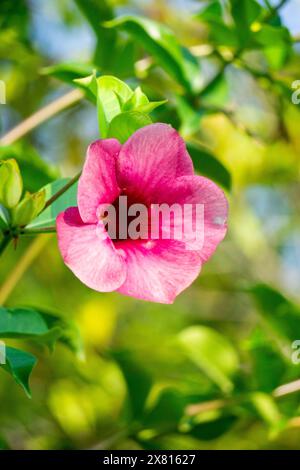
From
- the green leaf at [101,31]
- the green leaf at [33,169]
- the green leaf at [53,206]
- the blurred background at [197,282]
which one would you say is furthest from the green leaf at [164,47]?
the green leaf at [53,206]

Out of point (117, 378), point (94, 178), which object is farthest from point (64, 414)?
point (94, 178)

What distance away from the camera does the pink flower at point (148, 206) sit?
26.0 inches

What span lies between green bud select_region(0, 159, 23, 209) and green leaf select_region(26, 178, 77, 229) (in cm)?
4

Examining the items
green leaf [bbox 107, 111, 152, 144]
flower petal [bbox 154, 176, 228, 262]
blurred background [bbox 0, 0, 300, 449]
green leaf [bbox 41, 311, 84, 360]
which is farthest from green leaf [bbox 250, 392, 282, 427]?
green leaf [bbox 107, 111, 152, 144]

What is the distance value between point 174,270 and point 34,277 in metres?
1.35

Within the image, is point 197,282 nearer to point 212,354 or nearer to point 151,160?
point 212,354

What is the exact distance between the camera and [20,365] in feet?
2.40

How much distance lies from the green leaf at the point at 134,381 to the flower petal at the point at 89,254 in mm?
512

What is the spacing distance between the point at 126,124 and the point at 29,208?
0.42 ft

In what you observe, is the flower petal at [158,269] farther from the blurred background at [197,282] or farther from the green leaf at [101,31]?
the green leaf at [101,31]

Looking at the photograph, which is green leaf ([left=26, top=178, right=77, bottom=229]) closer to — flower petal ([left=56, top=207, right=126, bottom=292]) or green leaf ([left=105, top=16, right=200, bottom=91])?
flower petal ([left=56, top=207, right=126, bottom=292])
